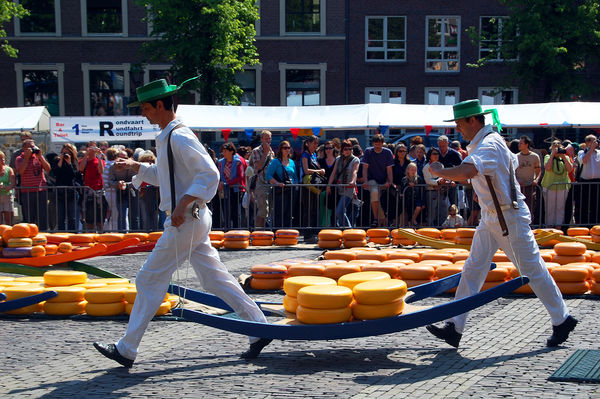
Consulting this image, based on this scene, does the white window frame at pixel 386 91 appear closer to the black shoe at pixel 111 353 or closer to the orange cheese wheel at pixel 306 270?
the orange cheese wheel at pixel 306 270

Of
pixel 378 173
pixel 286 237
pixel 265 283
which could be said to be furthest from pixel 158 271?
pixel 378 173

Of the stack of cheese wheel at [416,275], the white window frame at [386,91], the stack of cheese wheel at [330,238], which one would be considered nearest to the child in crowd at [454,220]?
the stack of cheese wheel at [330,238]

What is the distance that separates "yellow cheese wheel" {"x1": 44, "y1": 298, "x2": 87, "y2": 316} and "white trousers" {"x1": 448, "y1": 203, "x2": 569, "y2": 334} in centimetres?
392

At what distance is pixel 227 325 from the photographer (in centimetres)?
618

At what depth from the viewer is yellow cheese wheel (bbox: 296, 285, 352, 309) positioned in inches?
243

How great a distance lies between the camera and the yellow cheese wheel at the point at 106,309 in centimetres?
816

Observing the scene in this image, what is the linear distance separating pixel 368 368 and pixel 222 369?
44.0 inches

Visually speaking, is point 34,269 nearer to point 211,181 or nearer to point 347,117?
point 211,181

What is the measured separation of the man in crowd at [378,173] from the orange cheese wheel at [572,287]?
265 inches

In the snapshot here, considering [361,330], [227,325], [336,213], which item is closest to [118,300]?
[227,325]

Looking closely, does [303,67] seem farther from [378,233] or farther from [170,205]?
[170,205]

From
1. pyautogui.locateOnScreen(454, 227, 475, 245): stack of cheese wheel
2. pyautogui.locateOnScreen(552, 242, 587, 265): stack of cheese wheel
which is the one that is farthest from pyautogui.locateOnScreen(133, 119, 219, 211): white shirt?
pyautogui.locateOnScreen(454, 227, 475, 245): stack of cheese wheel

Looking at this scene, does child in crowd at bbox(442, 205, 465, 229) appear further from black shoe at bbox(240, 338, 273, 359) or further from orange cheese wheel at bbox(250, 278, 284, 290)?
black shoe at bbox(240, 338, 273, 359)

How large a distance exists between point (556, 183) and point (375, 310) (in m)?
10.6
